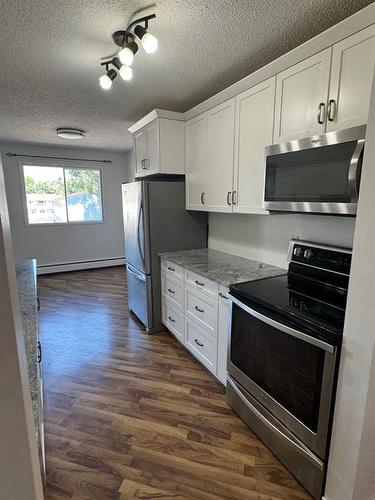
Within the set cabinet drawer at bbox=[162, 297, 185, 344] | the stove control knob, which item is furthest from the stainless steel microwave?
cabinet drawer at bbox=[162, 297, 185, 344]

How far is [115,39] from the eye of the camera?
5.40 feet

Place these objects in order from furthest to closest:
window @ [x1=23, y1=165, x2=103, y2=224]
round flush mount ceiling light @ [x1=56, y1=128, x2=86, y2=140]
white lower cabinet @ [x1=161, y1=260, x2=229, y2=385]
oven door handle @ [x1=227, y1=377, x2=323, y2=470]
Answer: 1. window @ [x1=23, y1=165, x2=103, y2=224]
2. round flush mount ceiling light @ [x1=56, y1=128, x2=86, y2=140]
3. white lower cabinet @ [x1=161, y1=260, x2=229, y2=385]
4. oven door handle @ [x1=227, y1=377, x2=323, y2=470]

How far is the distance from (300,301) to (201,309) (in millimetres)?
941

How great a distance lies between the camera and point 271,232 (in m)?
2.34

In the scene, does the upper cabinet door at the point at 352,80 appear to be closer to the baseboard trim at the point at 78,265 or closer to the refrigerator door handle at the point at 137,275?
the refrigerator door handle at the point at 137,275

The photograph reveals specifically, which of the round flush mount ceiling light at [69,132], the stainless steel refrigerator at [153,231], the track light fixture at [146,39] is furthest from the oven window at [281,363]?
the round flush mount ceiling light at [69,132]

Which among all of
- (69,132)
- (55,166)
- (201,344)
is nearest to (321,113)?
(201,344)

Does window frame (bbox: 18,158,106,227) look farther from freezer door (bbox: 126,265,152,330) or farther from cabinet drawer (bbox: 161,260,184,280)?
cabinet drawer (bbox: 161,260,184,280)

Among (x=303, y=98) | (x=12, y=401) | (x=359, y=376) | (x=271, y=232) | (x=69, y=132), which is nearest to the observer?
(x=12, y=401)

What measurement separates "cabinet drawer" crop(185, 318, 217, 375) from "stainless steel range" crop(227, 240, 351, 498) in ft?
0.93

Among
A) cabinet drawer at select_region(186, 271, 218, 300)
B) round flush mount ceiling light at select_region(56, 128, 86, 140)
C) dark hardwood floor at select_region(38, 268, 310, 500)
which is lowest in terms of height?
dark hardwood floor at select_region(38, 268, 310, 500)

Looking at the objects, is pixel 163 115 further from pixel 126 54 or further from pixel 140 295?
pixel 140 295

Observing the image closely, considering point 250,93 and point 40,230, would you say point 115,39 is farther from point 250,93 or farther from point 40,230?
point 40,230

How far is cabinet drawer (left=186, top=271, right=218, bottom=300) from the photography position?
6.81 ft
